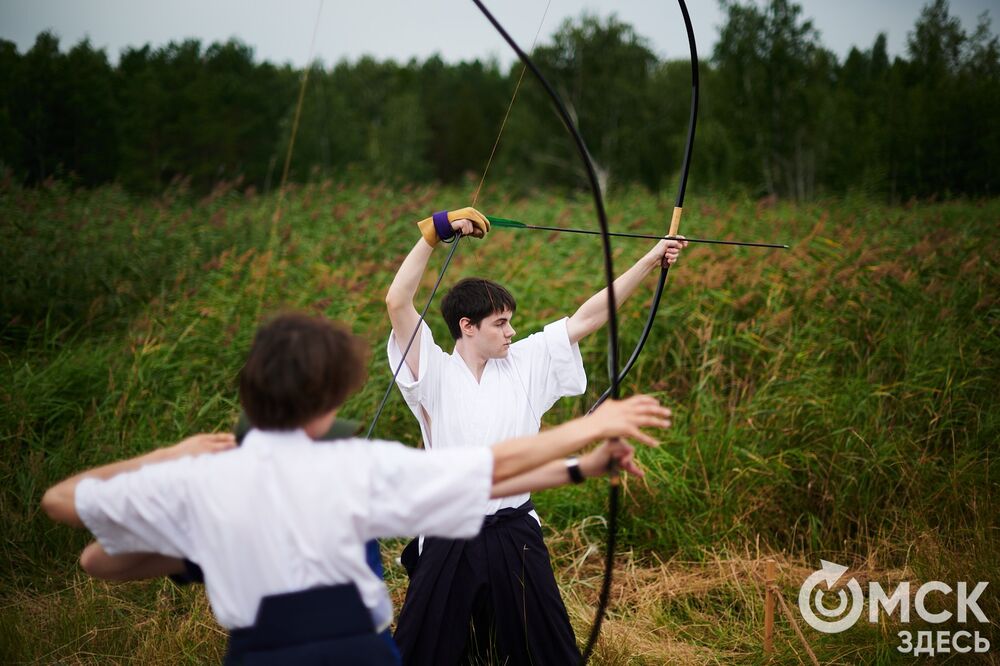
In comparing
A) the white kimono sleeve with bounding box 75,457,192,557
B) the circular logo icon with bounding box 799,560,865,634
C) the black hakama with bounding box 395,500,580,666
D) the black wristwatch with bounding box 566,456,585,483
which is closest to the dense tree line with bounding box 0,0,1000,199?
the circular logo icon with bounding box 799,560,865,634

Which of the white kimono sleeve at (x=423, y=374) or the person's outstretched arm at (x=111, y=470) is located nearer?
the person's outstretched arm at (x=111, y=470)

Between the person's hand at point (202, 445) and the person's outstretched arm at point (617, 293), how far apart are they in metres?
1.35

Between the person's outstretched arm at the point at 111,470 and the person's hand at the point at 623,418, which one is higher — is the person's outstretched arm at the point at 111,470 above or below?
below

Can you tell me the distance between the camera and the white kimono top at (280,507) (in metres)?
1.40

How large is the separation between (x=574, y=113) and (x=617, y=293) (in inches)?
805

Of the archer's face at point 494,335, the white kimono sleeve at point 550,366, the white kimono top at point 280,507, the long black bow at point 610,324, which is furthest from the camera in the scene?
the white kimono sleeve at point 550,366

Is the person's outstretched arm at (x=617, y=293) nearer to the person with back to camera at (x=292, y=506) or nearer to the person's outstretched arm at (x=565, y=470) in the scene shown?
the person's outstretched arm at (x=565, y=470)

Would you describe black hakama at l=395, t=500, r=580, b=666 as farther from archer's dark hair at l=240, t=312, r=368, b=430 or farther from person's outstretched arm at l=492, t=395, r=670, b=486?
archer's dark hair at l=240, t=312, r=368, b=430

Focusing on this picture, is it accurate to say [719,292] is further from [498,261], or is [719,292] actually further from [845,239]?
[498,261]

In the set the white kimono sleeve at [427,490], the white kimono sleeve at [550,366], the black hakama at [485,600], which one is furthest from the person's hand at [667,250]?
the white kimono sleeve at [427,490]

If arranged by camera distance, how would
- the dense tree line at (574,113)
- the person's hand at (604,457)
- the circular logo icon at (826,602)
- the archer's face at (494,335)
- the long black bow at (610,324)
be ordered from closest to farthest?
1. the person's hand at (604,457)
2. the long black bow at (610,324)
3. the archer's face at (494,335)
4. the circular logo icon at (826,602)
5. the dense tree line at (574,113)

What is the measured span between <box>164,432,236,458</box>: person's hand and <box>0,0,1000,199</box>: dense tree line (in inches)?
286

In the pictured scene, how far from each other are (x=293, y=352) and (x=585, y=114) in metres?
22.4

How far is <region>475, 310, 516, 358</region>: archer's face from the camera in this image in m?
2.54
